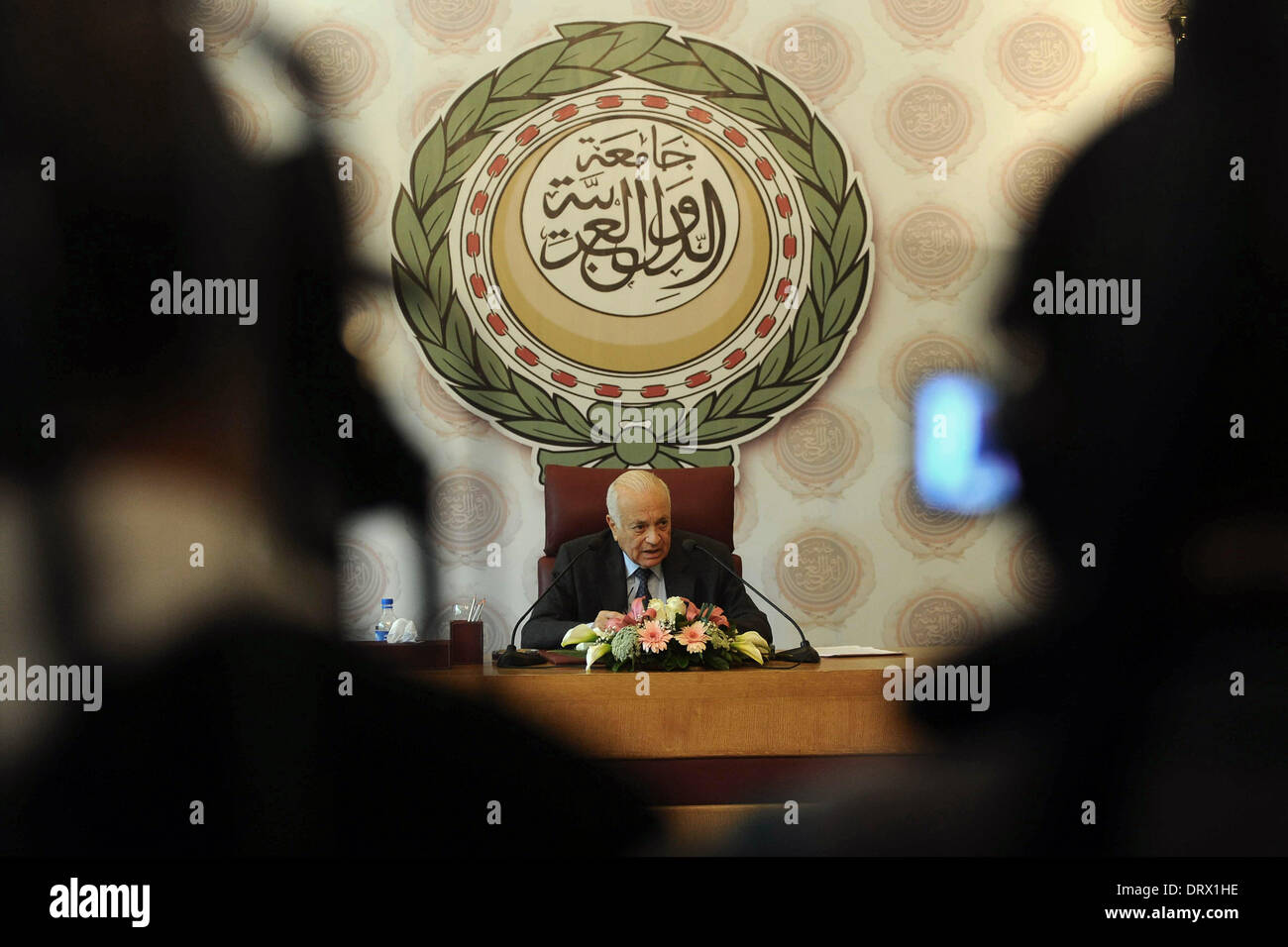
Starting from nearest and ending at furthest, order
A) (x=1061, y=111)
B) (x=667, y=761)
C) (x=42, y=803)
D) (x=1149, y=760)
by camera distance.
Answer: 1. (x=667, y=761)
2. (x=42, y=803)
3. (x=1149, y=760)
4. (x=1061, y=111)

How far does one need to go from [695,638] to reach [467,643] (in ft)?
1.50

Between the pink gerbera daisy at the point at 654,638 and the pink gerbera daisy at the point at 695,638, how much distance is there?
0.03 metres

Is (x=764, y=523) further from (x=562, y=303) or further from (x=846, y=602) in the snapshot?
(x=562, y=303)

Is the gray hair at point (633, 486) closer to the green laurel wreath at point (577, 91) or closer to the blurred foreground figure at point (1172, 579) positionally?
the green laurel wreath at point (577, 91)

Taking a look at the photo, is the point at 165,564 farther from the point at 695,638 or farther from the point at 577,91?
the point at 577,91

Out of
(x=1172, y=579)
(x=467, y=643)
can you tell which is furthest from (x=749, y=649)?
(x=1172, y=579)

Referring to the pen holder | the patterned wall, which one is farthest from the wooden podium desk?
the patterned wall

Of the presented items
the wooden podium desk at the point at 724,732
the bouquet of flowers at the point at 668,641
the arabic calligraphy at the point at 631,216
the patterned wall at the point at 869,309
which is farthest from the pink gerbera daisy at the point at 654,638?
the arabic calligraphy at the point at 631,216

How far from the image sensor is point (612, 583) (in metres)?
2.70

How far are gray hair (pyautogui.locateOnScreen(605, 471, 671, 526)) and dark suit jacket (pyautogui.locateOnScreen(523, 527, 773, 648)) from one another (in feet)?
0.20

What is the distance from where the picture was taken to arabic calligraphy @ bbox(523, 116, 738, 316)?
3408 mm

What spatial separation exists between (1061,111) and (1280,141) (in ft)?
4.17

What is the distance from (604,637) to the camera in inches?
77.4
